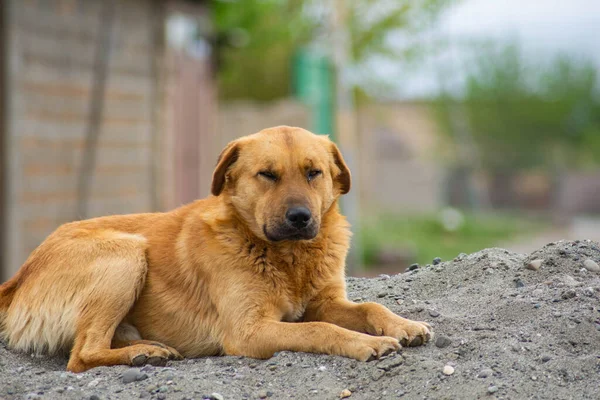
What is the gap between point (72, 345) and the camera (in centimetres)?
480

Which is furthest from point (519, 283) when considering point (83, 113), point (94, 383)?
point (83, 113)

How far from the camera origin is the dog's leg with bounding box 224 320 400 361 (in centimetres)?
410

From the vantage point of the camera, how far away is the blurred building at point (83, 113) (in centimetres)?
929

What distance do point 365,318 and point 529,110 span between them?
53.2 ft

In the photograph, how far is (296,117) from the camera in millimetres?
16609

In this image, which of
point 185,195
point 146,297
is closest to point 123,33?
point 185,195

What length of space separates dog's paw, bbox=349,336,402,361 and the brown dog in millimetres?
192

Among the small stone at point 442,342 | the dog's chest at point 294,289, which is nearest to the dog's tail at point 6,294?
the dog's chest at point 294,289

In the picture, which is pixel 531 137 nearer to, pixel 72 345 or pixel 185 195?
pixel 185 195

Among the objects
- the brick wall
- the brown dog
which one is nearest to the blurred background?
the brick wall

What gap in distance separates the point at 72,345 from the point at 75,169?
600 cm

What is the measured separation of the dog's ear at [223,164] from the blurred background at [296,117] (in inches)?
200

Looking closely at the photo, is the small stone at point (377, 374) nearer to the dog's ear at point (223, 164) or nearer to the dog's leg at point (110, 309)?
the dog's leg at point (110, 309)

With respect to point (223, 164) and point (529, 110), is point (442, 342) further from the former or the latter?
point (529, 110)
